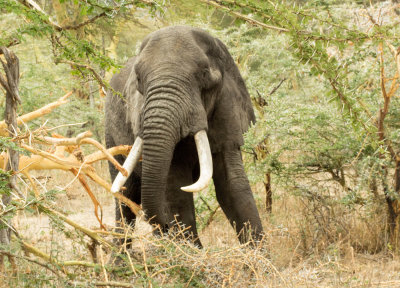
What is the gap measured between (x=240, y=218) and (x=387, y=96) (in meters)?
1.83

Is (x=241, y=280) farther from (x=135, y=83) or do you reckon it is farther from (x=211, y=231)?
(x=211, y=231)

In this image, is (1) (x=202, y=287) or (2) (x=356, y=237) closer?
(1) (x=202, y=287)

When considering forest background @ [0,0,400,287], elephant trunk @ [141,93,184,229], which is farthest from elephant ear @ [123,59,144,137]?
forest background @ [0,0,400,287]

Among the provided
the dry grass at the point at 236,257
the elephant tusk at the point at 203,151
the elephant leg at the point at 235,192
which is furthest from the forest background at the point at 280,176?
the elephant tusk at the point at 203,151

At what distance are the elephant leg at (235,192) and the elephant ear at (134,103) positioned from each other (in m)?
0.80

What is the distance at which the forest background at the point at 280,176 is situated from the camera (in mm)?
3100

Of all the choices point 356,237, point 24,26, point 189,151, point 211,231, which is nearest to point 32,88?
point 211,231

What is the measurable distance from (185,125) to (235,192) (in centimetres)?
85

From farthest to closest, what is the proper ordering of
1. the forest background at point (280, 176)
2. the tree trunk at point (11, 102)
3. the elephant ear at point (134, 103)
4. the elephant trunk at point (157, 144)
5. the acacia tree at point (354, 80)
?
1. the elephant ear at point (134, 103)
2. the elephant trunk at point (157, 144)
3. the acacia tree at point (354, 80)
4. the forest background at point (280, 176)
5. the tree trunk at point (11, 102)

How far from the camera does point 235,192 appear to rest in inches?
193

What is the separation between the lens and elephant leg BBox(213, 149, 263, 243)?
16.0 feet

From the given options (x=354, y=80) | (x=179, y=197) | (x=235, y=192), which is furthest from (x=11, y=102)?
(x=354, y=80)

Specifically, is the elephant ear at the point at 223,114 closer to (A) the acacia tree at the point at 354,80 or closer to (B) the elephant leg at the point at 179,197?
(B) the elephant leg at the point at 179,197

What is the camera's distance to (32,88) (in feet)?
28.7
